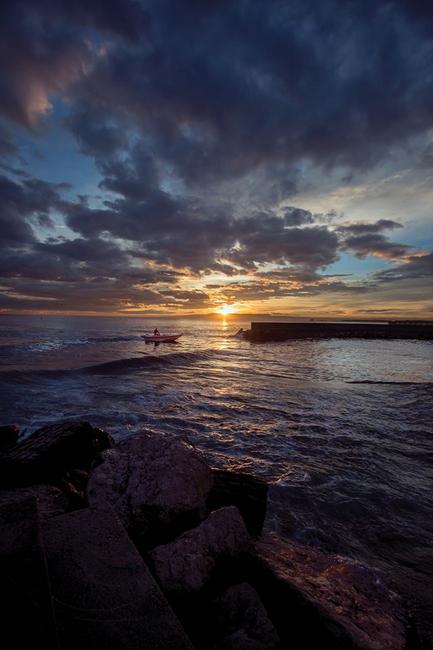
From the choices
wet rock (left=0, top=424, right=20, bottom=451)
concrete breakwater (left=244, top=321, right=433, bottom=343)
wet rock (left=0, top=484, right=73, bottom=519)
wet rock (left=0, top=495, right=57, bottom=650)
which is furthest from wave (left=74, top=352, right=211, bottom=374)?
concrete breakwater (left=244, top=321, right=433, bottom=343)

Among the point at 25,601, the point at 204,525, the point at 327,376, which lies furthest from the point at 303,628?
the point at 327,376

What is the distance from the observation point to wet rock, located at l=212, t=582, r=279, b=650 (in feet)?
6.59

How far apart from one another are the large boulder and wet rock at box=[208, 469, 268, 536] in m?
0.25

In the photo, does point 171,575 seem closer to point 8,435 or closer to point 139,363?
point 8,435

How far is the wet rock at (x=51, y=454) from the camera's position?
4453 millimetres

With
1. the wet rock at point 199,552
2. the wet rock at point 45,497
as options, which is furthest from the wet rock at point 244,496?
the wet rock at point 45,497

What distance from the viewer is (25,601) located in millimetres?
1633

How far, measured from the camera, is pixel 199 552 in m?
2.62

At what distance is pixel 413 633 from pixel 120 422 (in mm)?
8036

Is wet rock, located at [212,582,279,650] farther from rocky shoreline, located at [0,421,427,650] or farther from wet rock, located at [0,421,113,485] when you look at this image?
wet rock, located at [0,421,113,485]

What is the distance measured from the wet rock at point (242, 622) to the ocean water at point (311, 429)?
1.77 meters

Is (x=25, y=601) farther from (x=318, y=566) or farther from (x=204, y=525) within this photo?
(x=318, y=566)

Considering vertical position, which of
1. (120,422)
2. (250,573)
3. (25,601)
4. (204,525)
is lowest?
(120,422)

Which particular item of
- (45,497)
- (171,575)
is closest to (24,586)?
(171,575)
